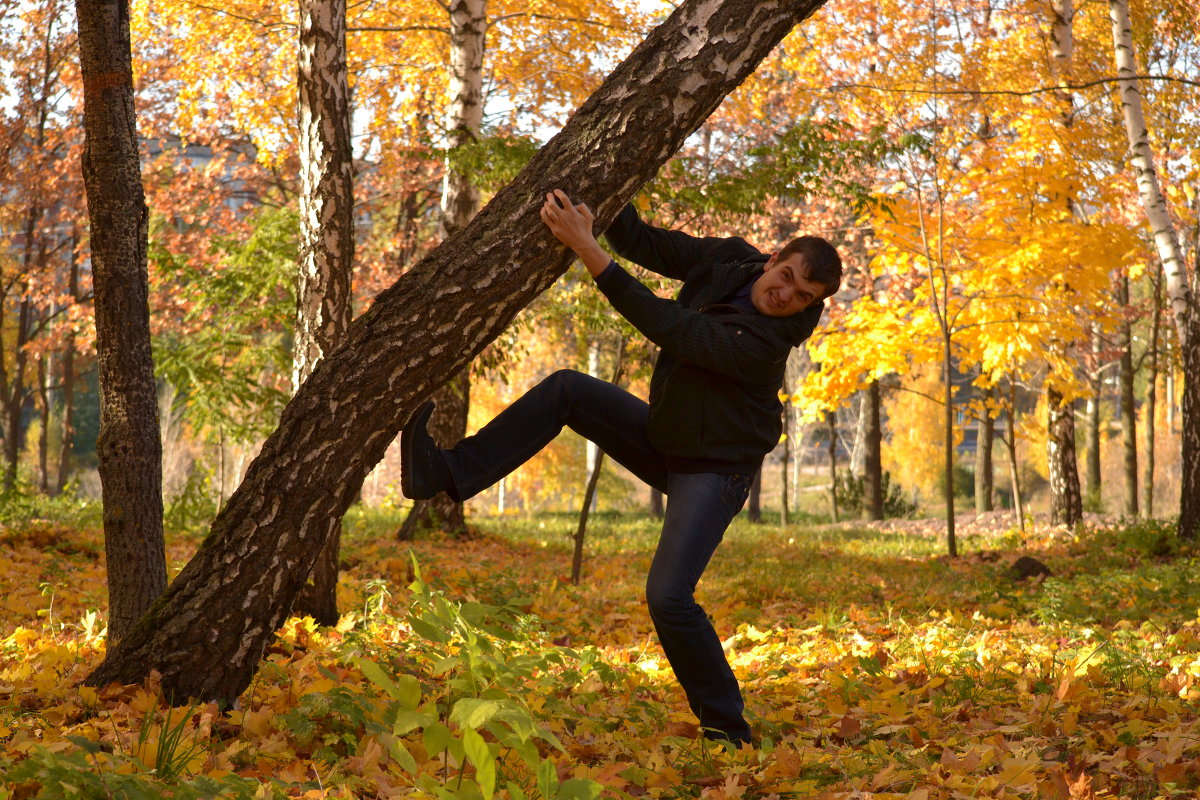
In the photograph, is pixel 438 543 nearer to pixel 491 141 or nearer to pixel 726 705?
pixel 491 141

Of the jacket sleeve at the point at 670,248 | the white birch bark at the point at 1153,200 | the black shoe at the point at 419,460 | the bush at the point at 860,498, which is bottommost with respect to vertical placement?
the bush at the point at 860,498

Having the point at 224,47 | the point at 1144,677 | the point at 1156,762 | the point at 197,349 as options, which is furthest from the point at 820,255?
the point at 224,47

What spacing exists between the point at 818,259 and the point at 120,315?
2.70m

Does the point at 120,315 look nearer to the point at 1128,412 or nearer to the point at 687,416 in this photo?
the point at 687,416

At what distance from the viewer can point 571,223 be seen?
3381 millimetres

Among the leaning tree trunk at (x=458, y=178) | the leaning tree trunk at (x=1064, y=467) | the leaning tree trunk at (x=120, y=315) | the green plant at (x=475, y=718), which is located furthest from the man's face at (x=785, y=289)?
the leaning tree trunk at (x=1064, y=467)

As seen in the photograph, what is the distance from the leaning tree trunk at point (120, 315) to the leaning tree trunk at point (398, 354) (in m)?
0.60

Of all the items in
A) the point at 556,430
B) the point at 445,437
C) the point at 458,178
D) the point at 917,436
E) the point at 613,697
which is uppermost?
the point at 458,178

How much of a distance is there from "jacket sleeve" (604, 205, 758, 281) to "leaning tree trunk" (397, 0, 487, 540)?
17.9ft

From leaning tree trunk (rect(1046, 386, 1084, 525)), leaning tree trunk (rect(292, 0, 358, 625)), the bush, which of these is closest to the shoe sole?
leaning tree trunk (rect(292, 0, 358, 625))

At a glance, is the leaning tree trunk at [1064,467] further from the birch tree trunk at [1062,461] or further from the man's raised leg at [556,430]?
the man's raised leg at [556,430]

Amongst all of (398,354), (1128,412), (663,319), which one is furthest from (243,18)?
(1128,412)

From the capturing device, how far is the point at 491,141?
820 centimetres

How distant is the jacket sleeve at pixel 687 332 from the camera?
137 inches
